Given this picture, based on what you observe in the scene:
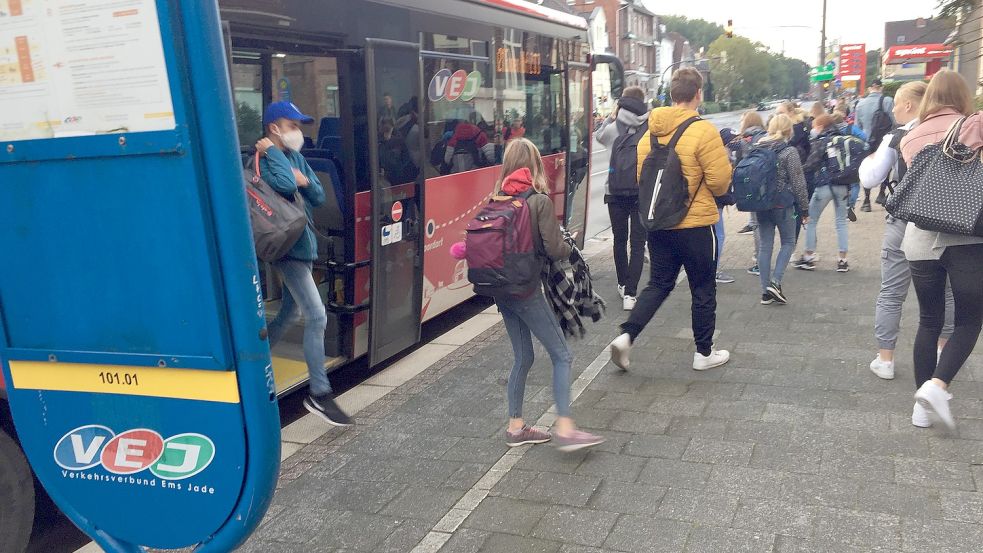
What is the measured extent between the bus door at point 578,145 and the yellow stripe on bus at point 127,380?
25.6 ft

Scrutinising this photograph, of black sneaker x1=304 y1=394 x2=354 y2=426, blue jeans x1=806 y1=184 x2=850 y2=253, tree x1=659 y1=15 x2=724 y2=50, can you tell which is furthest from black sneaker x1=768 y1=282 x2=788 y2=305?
tree x1=659 y1=15 x2=724 y2=50

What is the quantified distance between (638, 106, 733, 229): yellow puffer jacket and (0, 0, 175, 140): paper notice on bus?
153 inches

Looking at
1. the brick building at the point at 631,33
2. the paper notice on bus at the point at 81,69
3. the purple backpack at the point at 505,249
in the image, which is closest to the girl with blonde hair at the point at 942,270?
the purple backpack at the point at 505,249

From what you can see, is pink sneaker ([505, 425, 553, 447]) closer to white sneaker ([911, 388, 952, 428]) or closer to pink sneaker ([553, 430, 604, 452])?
pink sneaker ([553, 430, 604, 452])

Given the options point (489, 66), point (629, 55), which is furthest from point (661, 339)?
point (629, 55)

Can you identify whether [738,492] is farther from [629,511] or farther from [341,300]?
[341,300]

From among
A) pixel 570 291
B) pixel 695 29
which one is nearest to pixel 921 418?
pixel 570 291

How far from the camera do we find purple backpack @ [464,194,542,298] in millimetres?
4172

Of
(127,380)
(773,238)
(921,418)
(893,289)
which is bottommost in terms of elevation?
(921,418)

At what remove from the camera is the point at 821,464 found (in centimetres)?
408

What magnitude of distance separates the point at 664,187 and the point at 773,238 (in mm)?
2558

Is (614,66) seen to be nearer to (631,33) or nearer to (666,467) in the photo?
(666,467)

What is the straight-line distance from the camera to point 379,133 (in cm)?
584

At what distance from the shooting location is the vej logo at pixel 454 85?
678 cm
